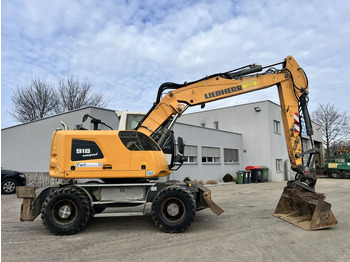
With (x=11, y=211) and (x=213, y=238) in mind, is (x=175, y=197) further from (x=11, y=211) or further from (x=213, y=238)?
(x=11, y=211)

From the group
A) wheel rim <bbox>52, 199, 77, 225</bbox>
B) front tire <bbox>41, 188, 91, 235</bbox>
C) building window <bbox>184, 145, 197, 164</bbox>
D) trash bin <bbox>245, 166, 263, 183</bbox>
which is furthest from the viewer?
trash bin <bbox>245, 166, 263, 183</bbox>

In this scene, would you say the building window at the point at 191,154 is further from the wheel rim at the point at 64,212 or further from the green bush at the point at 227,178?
the wheel rim at the point at 64,212

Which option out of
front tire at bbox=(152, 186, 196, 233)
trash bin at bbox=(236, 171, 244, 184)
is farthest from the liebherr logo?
trash bin at bbox=(236, 171, 244, 184)

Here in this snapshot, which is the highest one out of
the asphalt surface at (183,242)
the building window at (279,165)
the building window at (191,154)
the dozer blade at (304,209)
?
the building window at (191,154)

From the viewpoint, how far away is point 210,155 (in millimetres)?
21938

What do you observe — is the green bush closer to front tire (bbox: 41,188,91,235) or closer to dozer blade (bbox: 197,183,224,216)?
dozer blade (bbox: 197,183,224,216)

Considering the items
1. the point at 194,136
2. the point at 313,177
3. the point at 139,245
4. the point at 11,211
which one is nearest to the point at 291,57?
the point at 313,177

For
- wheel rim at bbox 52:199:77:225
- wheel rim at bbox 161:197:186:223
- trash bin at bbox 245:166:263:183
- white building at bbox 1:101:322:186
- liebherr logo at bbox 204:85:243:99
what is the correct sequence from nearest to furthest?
wheel rim at bbox 52:199:77:225 < wheel rim at bbox 161:197:186:223 < liebherr logo at bbox 204:85:243:99 < white building at bbox 1:101:322:186 < trash bin at bbox 245:166:263:183

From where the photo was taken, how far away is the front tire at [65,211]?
6219 millimetres

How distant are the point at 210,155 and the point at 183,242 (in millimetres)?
16492

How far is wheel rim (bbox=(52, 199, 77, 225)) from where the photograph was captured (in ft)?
20.8

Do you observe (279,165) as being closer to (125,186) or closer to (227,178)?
(227,178)

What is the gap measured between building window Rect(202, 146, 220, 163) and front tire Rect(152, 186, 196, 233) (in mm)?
14833

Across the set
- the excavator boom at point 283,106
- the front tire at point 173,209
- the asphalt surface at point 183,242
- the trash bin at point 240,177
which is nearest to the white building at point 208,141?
the trash bin at point 240,177
